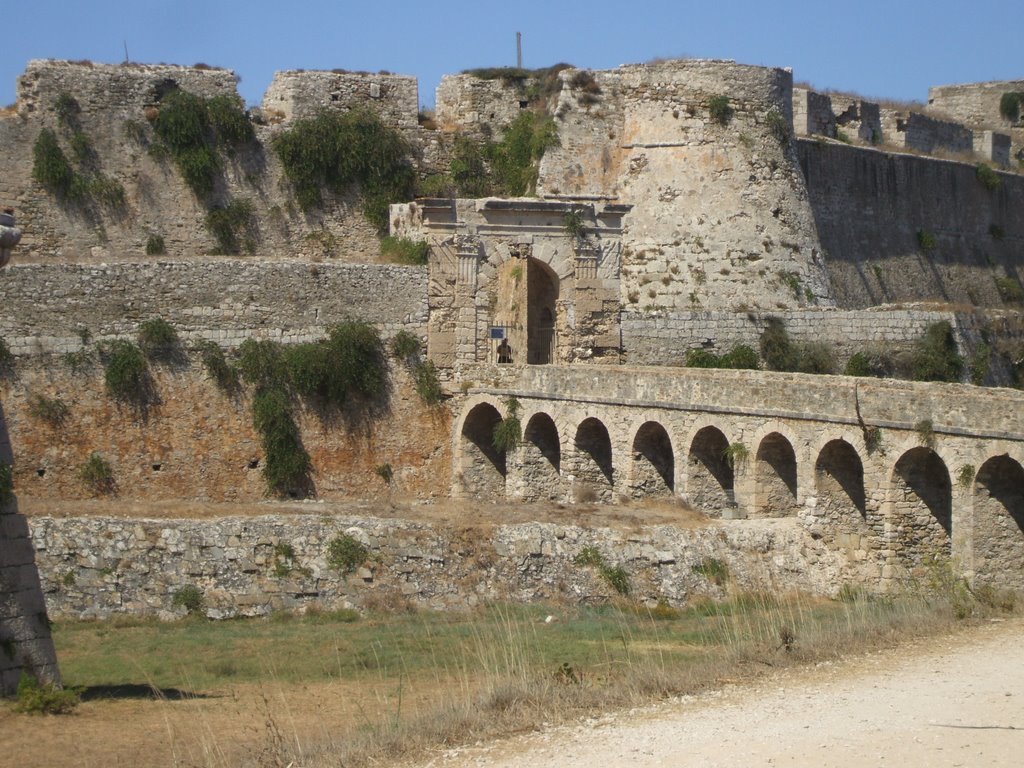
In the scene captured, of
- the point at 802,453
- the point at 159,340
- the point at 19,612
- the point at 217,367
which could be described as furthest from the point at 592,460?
the point at 19,612

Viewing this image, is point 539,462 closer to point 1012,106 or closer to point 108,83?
point 108,83

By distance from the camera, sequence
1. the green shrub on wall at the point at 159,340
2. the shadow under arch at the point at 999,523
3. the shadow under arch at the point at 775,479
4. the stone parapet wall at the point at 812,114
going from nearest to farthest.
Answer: the shadow under arch at the point at 999,523 < the shadow under arch at the point at 775,479 < the green shrub on wall at the point at 159,340 < the stone parapet wall at the point at 812,114

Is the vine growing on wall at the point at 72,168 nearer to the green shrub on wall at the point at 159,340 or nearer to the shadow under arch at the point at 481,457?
the green shrub on wall at the point at 159,340

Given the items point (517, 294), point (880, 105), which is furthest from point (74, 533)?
point (880, 105)

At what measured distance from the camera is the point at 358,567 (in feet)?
64.7

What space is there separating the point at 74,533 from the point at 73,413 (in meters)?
8.11

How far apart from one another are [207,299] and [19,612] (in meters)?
14.3

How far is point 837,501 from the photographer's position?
74.0ft

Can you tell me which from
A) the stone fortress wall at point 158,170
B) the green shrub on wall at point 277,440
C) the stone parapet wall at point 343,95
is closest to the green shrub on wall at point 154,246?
the stone fortress wall at point 158,170

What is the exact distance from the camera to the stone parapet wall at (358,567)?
1905 cm

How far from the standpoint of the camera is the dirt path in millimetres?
11234

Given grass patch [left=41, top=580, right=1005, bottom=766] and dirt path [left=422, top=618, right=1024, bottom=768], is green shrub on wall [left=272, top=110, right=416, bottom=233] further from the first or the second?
dirt path [left=422, top=618, right=1024, bottom=768]

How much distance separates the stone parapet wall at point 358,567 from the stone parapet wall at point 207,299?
808 cm

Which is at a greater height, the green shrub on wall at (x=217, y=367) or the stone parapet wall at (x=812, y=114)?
the stone parapet wall at (x=812, y=114)
